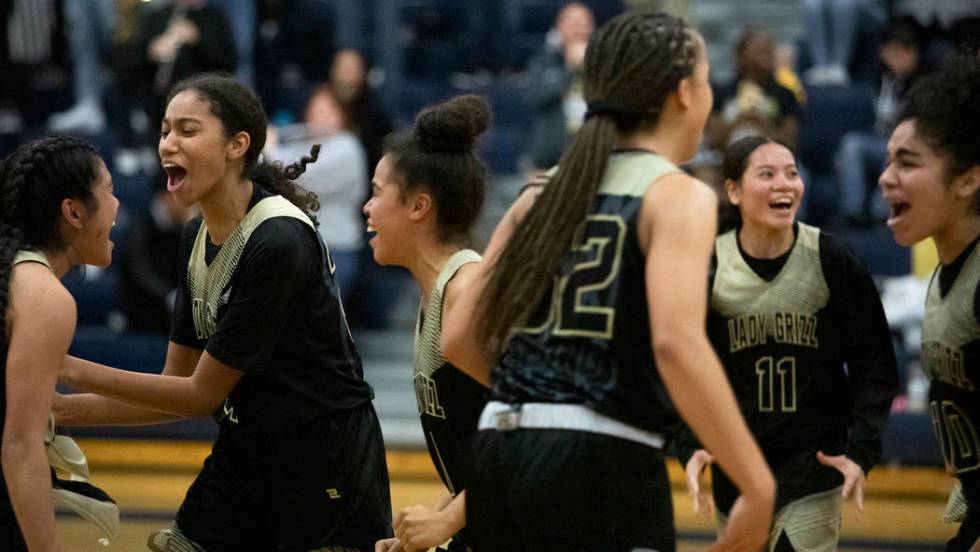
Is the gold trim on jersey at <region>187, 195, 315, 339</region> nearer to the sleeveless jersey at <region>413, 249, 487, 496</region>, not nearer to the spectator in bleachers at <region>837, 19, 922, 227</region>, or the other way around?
the sleeveless jersey at <region>413, 249, 487, 496</region>

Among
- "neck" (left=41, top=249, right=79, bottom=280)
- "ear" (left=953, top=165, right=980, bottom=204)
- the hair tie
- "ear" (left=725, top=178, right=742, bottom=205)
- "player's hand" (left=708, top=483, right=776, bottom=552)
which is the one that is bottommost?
"player's hand" (left=708, top=483, right=776, bottom=552)

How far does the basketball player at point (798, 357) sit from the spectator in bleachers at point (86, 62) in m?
6.79

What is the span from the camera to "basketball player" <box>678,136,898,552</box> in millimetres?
3877

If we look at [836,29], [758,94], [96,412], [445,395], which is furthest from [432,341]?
[836,29]

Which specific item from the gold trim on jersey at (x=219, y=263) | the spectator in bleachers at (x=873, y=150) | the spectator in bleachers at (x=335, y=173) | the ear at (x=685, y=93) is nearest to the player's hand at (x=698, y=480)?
the gold trim on jersey at (x=219, y=263)

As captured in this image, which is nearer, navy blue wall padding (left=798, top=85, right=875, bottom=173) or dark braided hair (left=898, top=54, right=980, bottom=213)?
dark braided hair (left=898, top=54, right=980, bottom=213)

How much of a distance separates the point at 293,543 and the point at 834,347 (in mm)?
1609

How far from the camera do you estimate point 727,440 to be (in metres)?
2.28

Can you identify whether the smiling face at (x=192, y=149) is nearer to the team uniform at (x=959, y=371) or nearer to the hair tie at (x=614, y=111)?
the hair tie at (x=614, y=111)

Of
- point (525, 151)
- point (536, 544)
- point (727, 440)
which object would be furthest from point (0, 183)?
point (525, 151)

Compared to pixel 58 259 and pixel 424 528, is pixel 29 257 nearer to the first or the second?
pixel 58 259

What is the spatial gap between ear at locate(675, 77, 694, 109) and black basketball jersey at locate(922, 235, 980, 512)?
98 centimetres

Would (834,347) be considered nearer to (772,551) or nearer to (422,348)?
(772,551)

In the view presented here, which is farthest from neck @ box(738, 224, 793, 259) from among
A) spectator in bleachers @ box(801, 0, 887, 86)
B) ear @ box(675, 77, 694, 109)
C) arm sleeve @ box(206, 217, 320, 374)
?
spectator in bleachers @ box(801, 0, 887, 86)
